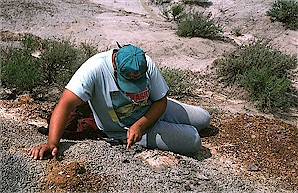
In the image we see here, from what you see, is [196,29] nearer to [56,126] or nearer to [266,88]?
[266,88]

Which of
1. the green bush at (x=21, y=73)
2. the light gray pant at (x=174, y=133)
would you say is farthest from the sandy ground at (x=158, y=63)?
the green bush at (x=21, y=73)

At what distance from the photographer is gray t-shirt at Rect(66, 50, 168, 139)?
10.4ft

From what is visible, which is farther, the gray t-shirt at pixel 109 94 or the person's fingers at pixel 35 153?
the gray t-shirt at pixel 109 94

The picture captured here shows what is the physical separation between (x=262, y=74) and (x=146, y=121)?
2.68 metres

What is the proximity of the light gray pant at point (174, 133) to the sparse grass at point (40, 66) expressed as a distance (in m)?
1.72

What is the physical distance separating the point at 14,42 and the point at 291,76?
400 cm

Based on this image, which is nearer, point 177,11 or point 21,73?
point 21,73

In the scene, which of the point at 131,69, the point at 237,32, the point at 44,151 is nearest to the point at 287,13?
the point at 237,32

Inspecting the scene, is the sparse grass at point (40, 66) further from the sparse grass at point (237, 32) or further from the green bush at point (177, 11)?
the green bush at point (177, 11)

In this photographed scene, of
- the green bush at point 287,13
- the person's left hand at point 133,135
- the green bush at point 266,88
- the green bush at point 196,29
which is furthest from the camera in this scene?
the green bush at point 287,13

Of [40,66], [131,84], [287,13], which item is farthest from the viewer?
[287,13]

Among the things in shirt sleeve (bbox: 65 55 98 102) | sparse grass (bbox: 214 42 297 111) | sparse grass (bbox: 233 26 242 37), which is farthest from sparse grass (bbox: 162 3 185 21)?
shirt sleeve (bbox: 65 55 98 102)

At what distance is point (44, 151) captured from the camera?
3.05 m

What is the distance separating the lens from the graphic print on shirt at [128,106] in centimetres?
326
